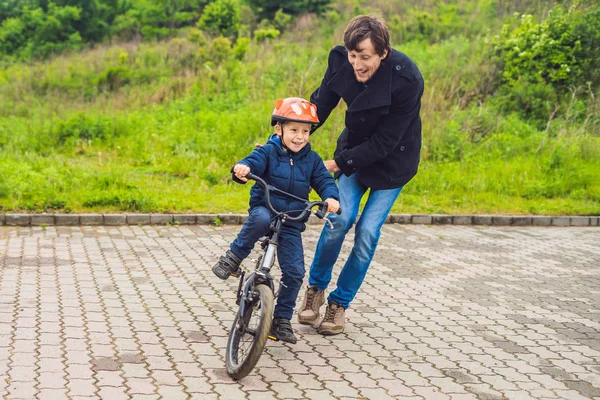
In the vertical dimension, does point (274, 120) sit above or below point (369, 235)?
above

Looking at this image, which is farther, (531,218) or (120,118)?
(120,118)

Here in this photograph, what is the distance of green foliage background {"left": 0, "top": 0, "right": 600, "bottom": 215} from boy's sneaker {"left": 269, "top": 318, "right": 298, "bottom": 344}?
605 cm

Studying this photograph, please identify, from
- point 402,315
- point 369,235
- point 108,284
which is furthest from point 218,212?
point 369,235

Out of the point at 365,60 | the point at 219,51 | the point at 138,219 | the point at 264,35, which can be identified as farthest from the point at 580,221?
the point at 264,35

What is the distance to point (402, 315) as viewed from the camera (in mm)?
6883

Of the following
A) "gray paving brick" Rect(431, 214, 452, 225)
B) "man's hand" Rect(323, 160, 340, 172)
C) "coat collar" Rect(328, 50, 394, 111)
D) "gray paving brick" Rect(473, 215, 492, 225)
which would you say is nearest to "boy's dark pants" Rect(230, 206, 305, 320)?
"man's hand" Rect(323, 160, 340, 172)

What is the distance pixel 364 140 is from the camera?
596 centimetres

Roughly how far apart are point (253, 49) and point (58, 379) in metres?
19.8

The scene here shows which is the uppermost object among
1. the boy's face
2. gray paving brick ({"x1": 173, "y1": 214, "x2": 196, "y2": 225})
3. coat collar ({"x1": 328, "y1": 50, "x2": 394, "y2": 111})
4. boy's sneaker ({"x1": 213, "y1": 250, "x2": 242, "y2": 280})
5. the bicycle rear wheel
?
coat collar ({"x1": 328, "y1": 50, "x2": 394, "y2": 111})

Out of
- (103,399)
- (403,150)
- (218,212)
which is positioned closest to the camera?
(103,399)

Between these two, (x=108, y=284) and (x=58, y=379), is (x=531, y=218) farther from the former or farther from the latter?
(x=58, y=379)

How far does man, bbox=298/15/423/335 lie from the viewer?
18.3 ft

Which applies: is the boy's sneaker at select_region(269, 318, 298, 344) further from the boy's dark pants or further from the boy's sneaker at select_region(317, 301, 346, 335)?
the boy's sneaker at select_region(317, 301, 346, 335)

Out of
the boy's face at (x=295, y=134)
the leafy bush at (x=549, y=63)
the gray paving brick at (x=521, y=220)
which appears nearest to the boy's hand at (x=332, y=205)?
the boy's face at (x=295, y=134)
